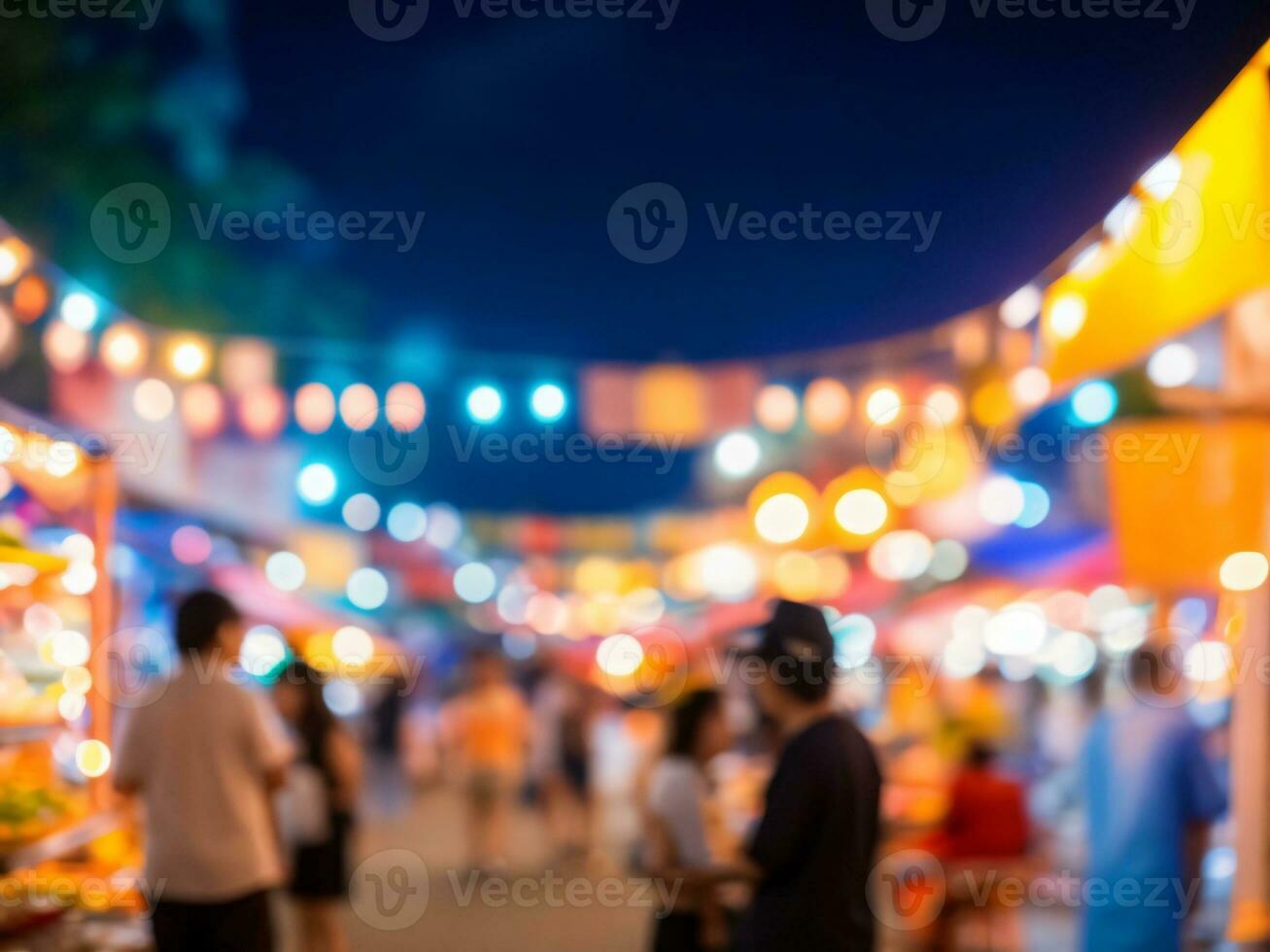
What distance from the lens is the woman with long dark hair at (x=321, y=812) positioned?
754 centimetres

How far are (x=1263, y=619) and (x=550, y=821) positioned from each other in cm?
1185

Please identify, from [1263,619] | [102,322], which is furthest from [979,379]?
[1263,619]

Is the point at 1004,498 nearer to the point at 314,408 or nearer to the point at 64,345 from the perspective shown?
the point at 314,408

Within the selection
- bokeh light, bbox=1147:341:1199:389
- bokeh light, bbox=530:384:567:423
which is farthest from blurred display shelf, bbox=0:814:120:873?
bokeh light, bbox=530:384:567:423

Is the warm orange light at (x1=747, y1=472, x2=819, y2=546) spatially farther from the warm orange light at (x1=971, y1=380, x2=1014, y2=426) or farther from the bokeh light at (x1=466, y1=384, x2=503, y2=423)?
the bokeh light at (x1=466, y1=384, x2=503, y2=423)

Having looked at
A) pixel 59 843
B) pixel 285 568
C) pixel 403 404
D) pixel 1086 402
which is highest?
pixel 403 404

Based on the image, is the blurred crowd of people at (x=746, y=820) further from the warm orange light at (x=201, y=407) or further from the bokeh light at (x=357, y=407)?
the bokeh light at (x=357, y=407)

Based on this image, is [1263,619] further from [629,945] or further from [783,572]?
[783,572]

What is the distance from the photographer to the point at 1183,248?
5266 millimetres

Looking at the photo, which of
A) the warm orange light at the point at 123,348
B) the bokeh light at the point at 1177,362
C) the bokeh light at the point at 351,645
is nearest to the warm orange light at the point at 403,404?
the warm orange light at the point at 123,348

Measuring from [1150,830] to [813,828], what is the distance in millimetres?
1964

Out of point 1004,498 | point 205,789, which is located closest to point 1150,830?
point 205,789

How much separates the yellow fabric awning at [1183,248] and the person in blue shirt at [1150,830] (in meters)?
1.39

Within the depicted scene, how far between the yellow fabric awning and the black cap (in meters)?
1.83
